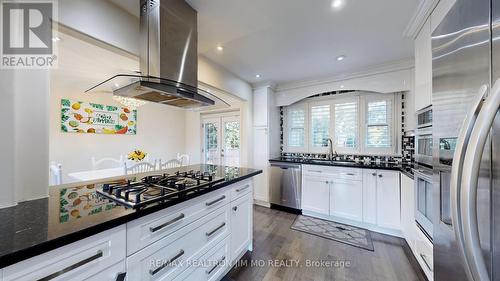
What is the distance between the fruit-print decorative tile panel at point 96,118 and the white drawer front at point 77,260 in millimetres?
3496

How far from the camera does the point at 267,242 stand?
2326 mm

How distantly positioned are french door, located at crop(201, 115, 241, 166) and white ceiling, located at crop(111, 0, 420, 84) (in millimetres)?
1838

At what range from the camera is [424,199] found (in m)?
1.48

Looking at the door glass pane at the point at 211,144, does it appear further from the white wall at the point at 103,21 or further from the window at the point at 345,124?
the white wall at the point at 103,21

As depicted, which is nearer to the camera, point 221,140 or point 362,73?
point 362,73

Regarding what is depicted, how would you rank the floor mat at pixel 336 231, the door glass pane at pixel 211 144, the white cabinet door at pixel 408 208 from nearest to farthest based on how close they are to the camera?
the white cabinet door at pixel 408 208
the floor mat at pixel 336 231
the door glass pane at pixel 211 144

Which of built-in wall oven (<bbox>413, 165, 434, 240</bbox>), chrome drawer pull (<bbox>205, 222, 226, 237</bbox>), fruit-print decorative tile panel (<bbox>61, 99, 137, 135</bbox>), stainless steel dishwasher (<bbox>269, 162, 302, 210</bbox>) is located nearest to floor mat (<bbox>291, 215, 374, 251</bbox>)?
stainless steel dishwasher (<bbox>269, 162, 302, 210</bbox>)

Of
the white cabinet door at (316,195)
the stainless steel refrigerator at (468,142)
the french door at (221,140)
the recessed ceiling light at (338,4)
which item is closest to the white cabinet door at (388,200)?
the white cabinet door at (316,195)

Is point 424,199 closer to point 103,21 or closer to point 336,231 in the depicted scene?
point 336,231

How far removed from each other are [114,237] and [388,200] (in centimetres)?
304

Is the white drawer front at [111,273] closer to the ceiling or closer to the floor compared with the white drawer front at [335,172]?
closer to the floor

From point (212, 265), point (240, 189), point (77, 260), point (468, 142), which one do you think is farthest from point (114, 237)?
point (468, 142)

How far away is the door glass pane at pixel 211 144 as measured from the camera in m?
4.99

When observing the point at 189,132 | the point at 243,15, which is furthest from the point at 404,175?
the point at 189,132
